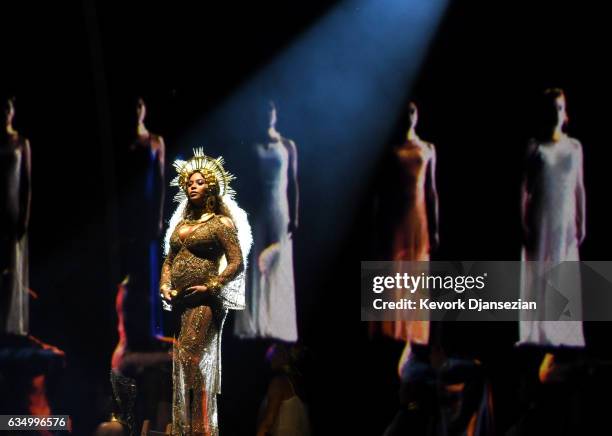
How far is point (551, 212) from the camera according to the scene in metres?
7.22

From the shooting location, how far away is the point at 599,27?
7.18 metres

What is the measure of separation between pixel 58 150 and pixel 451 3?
11.7ft

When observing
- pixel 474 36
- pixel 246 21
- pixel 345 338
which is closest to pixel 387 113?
pixel 474 36

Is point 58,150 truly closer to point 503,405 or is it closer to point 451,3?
point 451,3

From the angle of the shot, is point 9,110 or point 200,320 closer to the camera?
point 200,320

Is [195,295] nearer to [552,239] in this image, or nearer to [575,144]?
→ [552,239]

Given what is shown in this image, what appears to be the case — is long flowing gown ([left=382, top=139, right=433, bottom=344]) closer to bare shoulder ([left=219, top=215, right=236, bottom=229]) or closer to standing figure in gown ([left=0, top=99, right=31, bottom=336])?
bare shoulder ([left=219, top=215, right=236, bottom=229])

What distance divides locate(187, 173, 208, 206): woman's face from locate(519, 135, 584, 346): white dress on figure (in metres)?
2.93

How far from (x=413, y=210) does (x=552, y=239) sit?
44.8 inches

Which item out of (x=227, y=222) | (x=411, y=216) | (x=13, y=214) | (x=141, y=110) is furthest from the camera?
(x=13, y=214)

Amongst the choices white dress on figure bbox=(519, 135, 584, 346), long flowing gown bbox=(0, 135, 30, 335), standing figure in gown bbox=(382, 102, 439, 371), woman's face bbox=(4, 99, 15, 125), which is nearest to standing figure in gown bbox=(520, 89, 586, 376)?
white dress on figure bbox=(519, 135, 584, 346)

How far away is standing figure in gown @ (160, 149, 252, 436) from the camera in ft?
17.4

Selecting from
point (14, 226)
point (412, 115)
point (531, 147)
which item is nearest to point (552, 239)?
point (531, 147)

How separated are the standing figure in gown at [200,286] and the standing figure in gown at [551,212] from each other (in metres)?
2.72
